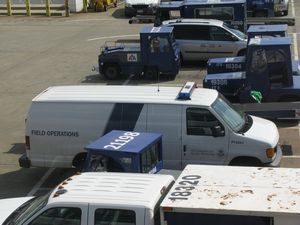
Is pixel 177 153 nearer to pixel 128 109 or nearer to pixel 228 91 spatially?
pixel 128 109

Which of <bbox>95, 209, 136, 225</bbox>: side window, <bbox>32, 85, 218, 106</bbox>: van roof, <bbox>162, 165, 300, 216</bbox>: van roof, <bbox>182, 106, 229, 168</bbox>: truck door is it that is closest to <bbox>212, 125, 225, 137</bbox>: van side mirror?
<bbox>182, 106, 229, 168</bbox>: truck door

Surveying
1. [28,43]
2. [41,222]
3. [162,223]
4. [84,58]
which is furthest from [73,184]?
[28,43]

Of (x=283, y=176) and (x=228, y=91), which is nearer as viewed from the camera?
(x=283, y=176)

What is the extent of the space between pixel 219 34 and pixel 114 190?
16870 mm

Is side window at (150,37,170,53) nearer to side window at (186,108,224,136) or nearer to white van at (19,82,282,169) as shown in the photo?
white van at (19,82,282,169)

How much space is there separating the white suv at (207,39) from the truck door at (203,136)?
11923mm

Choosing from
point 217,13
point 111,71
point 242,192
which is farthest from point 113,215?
point 217,13

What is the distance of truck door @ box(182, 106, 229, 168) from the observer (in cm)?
1217

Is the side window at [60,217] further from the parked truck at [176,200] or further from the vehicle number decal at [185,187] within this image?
the vehicle number decal at [185,187]

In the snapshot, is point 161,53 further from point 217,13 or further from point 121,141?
point 121,141

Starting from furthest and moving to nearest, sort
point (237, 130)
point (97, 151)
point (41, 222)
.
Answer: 1. point (237, 130)
2. point (97, 151)
3. point (41, 222)

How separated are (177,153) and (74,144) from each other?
2090 millimetres

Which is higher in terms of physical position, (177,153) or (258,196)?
(258,196)

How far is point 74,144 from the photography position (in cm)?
1273
